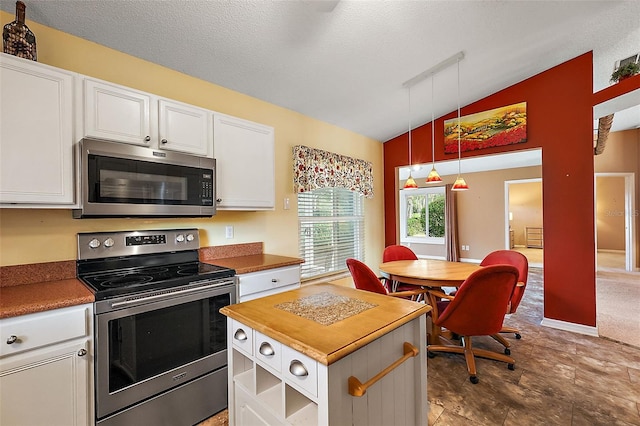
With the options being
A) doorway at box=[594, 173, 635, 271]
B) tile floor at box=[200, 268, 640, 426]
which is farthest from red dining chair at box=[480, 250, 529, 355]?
doorway at box=[594, 173, 635, 271]

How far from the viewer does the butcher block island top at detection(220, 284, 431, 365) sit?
0.95 m

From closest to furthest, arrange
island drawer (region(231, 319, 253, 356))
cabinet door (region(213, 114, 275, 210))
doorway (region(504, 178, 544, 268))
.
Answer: island drawer (region(231, 319, 253, 356))
cabinet door (region(213, 114, 275, 210))
doorway (region(504, 178, 544, 268))

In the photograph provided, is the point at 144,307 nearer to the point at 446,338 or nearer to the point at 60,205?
the point at 60,205

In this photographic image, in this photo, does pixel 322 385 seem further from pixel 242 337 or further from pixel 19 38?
pixel 19 38

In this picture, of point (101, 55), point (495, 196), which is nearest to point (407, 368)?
point (101, 55)

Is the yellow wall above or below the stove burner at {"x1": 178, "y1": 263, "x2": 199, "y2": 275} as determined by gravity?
above

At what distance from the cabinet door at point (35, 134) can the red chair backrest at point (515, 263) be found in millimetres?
3383

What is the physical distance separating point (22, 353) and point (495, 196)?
26.5 ft

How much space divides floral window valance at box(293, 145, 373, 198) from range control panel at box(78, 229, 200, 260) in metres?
1.34

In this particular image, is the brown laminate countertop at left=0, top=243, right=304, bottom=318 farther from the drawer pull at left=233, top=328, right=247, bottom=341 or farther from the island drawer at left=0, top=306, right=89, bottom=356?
the drawer pull at left=233, top=328, right=247, bottom=341

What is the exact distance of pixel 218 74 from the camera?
2461 millimetres

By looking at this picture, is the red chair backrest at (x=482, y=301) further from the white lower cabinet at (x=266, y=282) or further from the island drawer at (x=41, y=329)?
the island drawer at (x=41, y=329)

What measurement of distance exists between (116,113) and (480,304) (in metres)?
2.77

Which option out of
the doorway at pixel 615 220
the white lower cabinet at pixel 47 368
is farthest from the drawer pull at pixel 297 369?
the doorway at pixel 615 220
